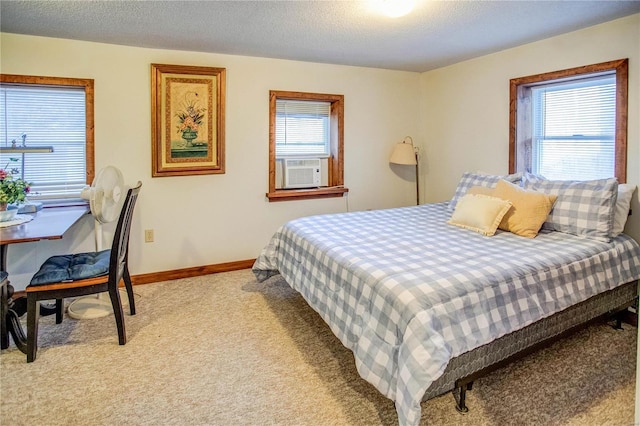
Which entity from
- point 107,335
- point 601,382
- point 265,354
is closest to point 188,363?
point 265,354

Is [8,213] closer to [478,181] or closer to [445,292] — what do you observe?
[445,292]

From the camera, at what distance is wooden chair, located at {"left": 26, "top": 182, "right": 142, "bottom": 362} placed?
2.26m

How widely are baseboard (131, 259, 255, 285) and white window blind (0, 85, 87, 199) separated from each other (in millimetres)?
915

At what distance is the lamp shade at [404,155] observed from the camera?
436 cm

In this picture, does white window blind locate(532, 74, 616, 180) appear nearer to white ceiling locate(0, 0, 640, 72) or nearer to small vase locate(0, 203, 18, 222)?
white ceiling locate(0, 0, 640, 72)

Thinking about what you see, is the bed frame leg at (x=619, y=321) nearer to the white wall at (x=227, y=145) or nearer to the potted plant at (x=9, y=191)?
the white wall at (x=227, y=145)

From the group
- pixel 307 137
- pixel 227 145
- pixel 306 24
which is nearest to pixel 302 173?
pixel 307 137

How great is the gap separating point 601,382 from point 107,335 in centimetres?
290

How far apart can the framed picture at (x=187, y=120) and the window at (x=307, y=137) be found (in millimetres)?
550

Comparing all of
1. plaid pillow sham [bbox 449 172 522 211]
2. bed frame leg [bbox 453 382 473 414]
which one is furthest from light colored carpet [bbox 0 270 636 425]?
plaid pillow sham [bbox 449 172 522 211]

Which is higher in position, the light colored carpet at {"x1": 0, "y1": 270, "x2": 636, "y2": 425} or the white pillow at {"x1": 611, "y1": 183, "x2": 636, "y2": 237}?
the white pillow at {"x1": 611, "y1": 183, "x2": 636, "y2": 237}

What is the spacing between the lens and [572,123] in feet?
10.7

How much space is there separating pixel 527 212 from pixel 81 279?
284cm

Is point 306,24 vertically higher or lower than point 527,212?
higher
